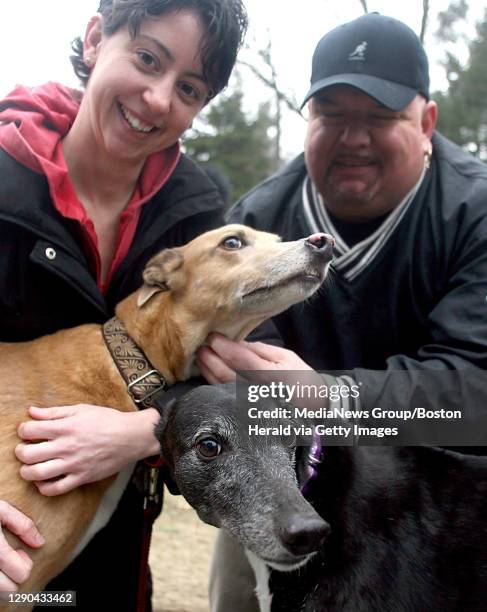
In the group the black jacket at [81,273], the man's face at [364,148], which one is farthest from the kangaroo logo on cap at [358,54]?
the black jacket at [81,273]

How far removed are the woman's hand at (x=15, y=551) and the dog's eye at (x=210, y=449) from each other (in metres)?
0.79

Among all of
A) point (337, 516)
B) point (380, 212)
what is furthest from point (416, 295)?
point (337, 516)

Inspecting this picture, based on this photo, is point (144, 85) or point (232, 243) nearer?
point (144, 85)

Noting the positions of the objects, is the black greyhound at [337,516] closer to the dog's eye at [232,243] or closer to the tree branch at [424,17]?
the dog's eye at [232,243]

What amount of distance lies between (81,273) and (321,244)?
1.02 meters

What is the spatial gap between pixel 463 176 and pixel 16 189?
2.10 meters

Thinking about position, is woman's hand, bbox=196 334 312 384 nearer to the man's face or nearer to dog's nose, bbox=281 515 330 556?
dog's nose, bbox=281 515 330 556

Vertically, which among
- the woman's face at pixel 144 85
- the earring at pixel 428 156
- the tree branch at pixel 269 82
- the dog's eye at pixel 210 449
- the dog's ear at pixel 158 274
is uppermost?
the tree branch at pixel 269 82

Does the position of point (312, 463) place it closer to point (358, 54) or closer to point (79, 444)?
point (79, 444)

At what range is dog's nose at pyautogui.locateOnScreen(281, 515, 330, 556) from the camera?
1717mm

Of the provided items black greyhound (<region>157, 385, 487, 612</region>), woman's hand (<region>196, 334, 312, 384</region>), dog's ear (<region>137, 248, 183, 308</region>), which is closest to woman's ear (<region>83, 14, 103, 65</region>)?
dog's ear (<region>137, 248, 183, 308</region>)

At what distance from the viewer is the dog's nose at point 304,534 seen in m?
1.72

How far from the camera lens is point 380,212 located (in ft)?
10.5

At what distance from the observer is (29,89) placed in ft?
9.94
